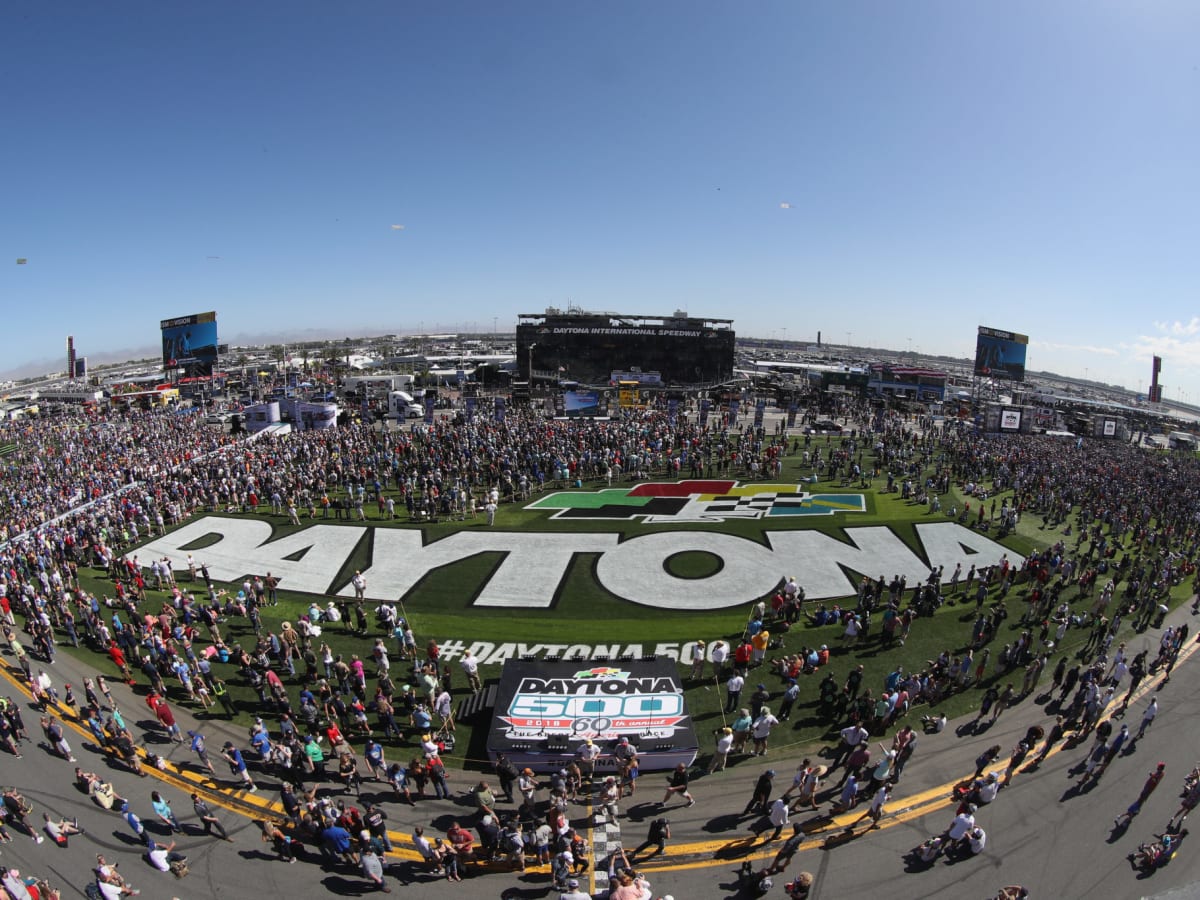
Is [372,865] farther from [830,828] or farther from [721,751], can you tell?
[830,828]

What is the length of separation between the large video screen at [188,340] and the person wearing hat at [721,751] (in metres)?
87.3

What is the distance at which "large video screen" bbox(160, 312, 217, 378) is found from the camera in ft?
260

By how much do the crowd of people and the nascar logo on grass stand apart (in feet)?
9.37

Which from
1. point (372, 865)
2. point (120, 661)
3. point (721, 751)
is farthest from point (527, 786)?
point (120, 661)

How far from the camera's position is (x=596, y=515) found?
105 feet

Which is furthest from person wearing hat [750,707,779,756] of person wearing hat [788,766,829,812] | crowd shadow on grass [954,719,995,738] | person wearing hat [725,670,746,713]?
crowd shadow on grass [954,719,995,738]

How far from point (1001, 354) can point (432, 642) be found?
272 ft

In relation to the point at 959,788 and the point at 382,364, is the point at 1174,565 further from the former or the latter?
the point at 382,364

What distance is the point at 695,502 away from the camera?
34406 millimetres

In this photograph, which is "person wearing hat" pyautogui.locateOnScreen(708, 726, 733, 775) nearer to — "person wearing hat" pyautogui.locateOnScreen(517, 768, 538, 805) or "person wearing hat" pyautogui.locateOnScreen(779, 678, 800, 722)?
"person wearing hat" pyautogui.locateOnScreen(779, 678, 800, 722)

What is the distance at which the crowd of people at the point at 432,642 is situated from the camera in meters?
12.8

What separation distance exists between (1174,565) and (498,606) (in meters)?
27.7

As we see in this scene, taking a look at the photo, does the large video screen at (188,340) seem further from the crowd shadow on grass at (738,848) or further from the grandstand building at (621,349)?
the crowd shadow on grass at (738,848)

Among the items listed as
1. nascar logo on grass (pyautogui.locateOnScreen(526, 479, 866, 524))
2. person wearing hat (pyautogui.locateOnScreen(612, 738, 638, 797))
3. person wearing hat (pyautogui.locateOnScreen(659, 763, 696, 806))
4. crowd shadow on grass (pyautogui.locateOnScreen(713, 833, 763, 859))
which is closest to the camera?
crowd shadow on grass (pyautogui.locateOnScreen(713, 833, 763, 859))
